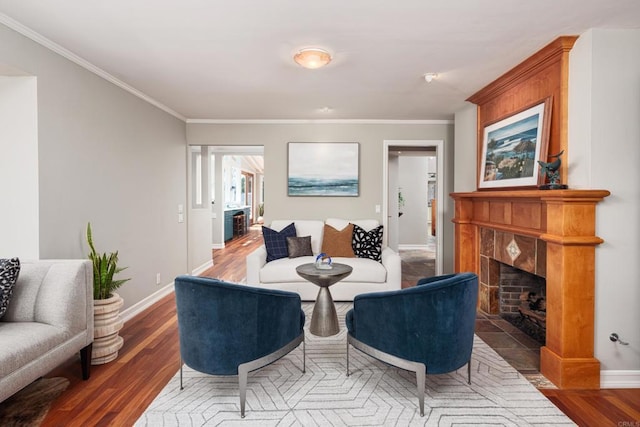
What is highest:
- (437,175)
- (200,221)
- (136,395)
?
(437,175)

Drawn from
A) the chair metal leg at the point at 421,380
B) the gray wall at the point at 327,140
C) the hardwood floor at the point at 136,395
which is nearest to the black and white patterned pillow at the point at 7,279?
the hardwood floor at the point at 136,395

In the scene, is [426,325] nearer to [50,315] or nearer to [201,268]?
[50,315]

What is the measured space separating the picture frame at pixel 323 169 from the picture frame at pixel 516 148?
179 centimetres

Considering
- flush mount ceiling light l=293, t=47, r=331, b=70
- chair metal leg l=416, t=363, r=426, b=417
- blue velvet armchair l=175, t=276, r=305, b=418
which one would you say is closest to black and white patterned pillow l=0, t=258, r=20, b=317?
blue velvet armchair l=175, t=276, r=305, b=418

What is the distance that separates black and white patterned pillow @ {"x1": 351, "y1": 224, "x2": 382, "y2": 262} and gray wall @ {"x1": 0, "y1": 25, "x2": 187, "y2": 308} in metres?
2.35

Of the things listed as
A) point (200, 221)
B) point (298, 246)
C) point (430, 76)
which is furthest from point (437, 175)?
point (200, 221)

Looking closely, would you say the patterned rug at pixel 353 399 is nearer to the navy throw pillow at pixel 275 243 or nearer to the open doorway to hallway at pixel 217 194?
the navy throw pillow at pixel 275 243

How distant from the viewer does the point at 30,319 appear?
6.86ft

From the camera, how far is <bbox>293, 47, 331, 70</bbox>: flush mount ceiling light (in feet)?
8.19

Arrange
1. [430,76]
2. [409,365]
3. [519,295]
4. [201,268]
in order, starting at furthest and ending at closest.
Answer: [201,268]
[519,295]
[430,76]
[409,365]

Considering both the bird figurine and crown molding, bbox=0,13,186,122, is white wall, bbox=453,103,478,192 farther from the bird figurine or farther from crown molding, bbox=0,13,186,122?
crown molding, bbox=0,13,186,122

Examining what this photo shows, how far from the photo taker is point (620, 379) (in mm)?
2244

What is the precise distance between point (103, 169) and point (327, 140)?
279 centimetres

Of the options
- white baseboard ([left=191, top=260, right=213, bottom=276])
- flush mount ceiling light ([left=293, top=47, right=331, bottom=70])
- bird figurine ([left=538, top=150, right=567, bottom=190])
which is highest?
flush mount ceiling light ([left=293, top=47, right=331, bottom=70])
